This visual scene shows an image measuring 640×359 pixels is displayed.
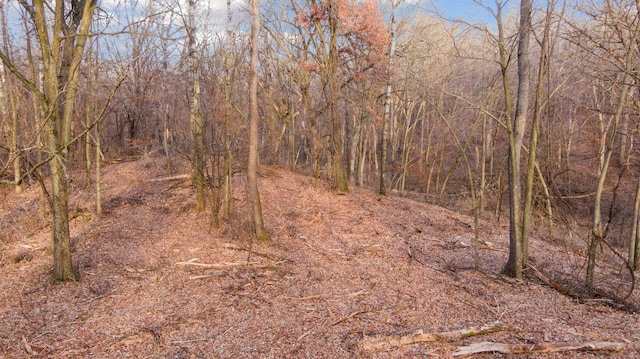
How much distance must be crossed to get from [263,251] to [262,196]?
12.6ft

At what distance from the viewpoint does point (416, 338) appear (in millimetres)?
4156

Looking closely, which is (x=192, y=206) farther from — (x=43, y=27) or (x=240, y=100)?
(x=43, y=27)

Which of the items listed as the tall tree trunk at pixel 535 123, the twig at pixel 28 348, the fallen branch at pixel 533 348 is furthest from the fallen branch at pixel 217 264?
the tall tree trunk at pixel 535 123

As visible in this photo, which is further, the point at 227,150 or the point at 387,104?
the point at 387,104

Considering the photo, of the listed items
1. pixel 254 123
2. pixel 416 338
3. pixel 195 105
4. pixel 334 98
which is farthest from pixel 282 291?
pixel 334 98

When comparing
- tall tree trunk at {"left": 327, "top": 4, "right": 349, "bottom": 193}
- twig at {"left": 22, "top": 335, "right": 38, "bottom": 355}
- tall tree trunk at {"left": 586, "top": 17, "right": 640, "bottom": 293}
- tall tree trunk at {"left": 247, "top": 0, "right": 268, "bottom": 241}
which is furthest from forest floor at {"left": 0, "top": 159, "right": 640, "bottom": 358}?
tall tree trunk at {"left": 327, "top": 4, "right": 349, "bottom": 193}

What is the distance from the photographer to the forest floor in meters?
4.15

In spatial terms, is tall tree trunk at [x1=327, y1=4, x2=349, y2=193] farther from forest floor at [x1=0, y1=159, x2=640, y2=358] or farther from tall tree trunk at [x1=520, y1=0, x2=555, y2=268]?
tall tree trunk at [x1=520, y1=0, x2=555, y2=268]

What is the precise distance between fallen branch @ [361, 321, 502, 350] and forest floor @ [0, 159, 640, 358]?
20 millimetres

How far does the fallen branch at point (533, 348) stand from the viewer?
3871 mm

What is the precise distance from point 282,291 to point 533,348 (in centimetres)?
314

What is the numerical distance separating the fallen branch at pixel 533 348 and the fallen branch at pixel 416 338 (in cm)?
27

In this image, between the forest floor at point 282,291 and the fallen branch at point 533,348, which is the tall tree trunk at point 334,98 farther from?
the fallen branch at point 533,348

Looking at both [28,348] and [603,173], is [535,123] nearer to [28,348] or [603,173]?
[603,173]
